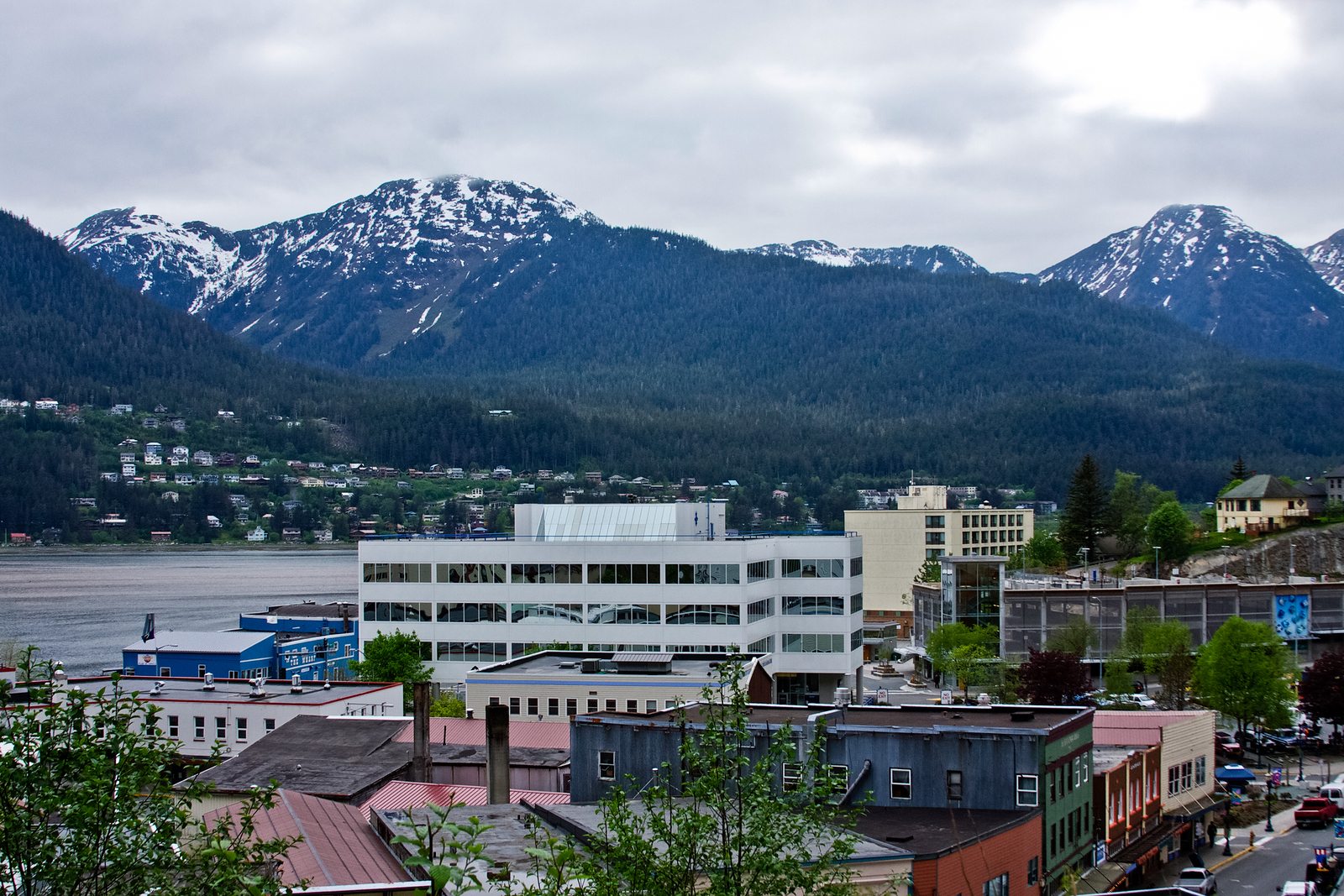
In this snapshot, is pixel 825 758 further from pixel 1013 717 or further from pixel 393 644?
pixel 393 644

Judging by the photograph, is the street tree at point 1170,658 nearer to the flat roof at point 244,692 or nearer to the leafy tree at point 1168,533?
the flat roof at point 244,692

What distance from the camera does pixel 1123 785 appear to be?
46.1 meters

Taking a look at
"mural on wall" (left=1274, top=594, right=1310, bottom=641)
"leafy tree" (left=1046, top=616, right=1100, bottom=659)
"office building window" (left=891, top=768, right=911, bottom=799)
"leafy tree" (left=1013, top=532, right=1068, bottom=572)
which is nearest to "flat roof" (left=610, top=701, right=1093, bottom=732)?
"office building window" (left=891, top=768, right=911, bottom=799)

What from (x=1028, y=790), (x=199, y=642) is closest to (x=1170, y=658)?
(x=1028, y=790)

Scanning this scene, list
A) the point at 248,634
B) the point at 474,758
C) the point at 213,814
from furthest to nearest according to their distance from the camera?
the point at 248,634 → the point at 474,758 → the point at 213,814

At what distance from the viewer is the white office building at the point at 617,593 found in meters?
76.5

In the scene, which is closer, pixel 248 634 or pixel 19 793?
pixel 19 793

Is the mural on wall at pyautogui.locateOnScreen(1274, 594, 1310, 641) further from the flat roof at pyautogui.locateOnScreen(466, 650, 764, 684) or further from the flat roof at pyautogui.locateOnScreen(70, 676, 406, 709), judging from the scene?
the flat roof at pyautogui.locateOnScreen(70, 676, 406, 709)

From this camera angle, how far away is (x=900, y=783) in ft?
122

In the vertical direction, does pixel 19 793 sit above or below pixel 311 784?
above

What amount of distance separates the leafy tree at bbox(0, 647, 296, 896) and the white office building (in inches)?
2324

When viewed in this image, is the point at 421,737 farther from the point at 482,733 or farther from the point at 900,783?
the point at 900,783

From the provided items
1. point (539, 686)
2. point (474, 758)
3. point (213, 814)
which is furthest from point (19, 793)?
point (539, 686)

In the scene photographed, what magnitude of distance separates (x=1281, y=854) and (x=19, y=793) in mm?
45997
